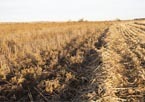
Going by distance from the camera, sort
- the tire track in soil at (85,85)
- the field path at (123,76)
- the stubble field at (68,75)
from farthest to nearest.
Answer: the stubble field at (68,75) → the tire track in soil at (85,85) → the field path at (123,76)

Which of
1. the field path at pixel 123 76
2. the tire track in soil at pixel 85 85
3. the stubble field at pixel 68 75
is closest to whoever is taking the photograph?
the field path at pixel 123 76

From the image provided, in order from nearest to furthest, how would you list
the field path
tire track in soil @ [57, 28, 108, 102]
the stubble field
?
the field path < tire track in soil @ [57, 28, 108, 102] < the stubble field

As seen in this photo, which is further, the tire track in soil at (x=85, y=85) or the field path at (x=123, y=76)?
the tire track in soil at (x=85, y=85)

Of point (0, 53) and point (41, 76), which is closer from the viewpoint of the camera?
point (41, 76)

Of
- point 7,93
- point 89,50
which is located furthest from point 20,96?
point 89,50

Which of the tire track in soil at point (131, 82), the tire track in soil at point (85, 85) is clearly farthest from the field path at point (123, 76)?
the tire track in soil at point (85, 85)

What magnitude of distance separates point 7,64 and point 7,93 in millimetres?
1659

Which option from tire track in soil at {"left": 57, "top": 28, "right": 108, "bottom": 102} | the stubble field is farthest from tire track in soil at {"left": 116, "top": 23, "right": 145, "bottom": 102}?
tire track in soil at {"left": 57, "top": 28, "right": 108, "bottom": 102}

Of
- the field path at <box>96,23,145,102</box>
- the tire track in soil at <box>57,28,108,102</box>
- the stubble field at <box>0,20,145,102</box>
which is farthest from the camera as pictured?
the stubble field at <box>0,20,145,102</box>

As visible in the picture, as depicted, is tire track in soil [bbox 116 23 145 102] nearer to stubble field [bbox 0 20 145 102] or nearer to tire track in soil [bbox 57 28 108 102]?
stubble field [bbox 0 20 145 102]

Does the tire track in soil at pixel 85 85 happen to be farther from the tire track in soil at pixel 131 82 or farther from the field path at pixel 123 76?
the tire track in soil at pixel 131 82

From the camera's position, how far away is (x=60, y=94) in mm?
9586

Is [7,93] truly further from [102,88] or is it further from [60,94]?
[102,88]

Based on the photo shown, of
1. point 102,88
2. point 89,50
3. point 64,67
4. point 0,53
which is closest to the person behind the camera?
point 102,88
